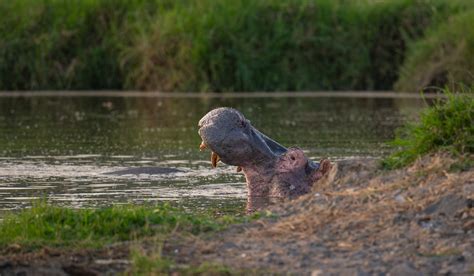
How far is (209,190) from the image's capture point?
36.3ft

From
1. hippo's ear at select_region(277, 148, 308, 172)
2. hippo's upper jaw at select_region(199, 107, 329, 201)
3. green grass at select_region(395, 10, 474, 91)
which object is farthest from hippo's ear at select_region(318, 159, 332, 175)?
green grass at select_region(395, 10, 474, 91)

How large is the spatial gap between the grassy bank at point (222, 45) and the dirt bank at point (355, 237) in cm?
1571

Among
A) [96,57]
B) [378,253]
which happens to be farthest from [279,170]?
[96,57]

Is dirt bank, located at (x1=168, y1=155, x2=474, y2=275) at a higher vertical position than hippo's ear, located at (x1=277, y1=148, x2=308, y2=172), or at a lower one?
higher

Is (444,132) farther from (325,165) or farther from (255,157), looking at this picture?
(255,157)

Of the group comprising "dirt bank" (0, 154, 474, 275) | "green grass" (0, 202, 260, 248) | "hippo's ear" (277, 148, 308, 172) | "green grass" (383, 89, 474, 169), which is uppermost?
"green grass" (383, 89, 474, 169)

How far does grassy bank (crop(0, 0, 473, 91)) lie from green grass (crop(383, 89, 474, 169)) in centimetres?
Answer: 1509

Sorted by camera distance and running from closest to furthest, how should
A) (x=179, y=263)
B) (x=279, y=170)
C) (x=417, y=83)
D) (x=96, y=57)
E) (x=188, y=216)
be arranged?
(x=179, y=263)
(x=188, y=216)
(x=279, y=170)
(x=417, y=83)
(x=96, y=57)

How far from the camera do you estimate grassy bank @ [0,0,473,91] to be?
2402cm

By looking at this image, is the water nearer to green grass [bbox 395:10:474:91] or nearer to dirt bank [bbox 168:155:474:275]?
green grass [bbox 395:10:474:91]

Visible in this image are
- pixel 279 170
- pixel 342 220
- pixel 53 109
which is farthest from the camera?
pixel 53 109

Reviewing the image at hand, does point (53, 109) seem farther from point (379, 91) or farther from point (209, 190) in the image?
point (209, 190)

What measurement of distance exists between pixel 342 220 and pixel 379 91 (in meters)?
16.8

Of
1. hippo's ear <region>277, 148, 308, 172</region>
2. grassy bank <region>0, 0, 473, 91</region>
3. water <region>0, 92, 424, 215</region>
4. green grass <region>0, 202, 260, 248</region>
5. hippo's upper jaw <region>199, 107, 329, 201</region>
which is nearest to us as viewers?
green grass <region>0, 202, 260, 248</region>
